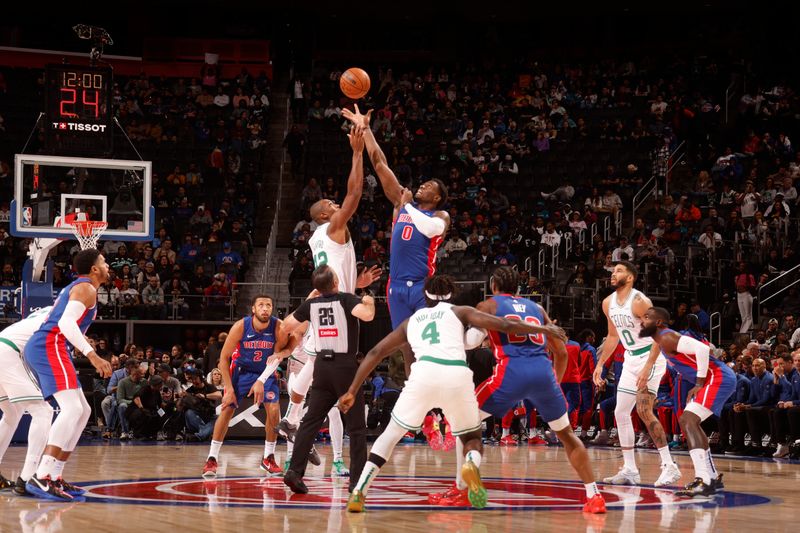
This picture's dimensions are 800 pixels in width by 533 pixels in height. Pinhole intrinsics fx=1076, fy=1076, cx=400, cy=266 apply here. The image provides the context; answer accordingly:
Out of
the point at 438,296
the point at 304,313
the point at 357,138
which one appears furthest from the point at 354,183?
the point at 438,296

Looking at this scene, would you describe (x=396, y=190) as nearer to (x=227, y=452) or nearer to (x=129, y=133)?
(x=227, y=452)

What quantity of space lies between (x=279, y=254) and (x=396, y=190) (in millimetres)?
15976

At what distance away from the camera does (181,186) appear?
2686 centimetres

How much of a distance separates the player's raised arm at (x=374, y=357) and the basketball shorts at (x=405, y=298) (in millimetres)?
1421

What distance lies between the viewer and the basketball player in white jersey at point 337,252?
9.62m

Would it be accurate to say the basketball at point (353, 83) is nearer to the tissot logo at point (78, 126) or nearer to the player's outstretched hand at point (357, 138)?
the player's outstretched hand at point (357, 138)

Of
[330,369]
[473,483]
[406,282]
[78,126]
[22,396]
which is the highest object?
[78,126]

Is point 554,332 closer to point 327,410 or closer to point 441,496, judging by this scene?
point 441,496

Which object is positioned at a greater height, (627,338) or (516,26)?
(516,26)

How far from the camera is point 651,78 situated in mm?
29531

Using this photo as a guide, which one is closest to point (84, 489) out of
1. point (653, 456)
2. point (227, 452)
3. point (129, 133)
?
point (227, 452)

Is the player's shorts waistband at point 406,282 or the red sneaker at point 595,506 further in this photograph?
the player's shorts waistband at point 406,282

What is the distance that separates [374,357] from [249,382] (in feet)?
12.0

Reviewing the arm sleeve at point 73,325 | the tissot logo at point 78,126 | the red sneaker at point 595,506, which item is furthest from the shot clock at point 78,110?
the red sneaker at point 595,506
